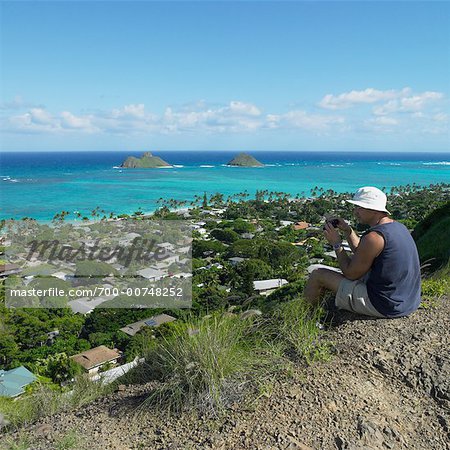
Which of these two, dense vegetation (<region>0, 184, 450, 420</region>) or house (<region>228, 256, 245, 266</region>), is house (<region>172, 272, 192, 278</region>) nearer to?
dense vegetation (<region>0, 184, 450, 420</region>)

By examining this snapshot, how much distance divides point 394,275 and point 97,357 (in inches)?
531

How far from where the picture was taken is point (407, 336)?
3.05 meters

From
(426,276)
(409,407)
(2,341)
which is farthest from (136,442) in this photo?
(2,341)

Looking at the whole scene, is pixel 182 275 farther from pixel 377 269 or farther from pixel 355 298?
pixel 377 269

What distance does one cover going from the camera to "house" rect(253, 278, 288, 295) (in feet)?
78.7

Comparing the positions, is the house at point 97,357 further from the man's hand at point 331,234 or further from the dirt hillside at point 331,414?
the man's hand at point 331,234

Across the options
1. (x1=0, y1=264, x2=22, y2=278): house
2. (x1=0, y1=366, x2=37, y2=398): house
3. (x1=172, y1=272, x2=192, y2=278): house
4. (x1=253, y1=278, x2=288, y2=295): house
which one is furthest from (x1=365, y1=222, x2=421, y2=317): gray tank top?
(x1=0, y1=264, x2=22, y2=278): house

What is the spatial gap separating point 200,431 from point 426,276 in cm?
372

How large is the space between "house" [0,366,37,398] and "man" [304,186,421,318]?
10.2 meters

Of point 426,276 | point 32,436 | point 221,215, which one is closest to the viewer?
point 32,436

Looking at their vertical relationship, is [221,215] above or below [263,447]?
Answer: below

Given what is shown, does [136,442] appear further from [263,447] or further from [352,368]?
[352,368]

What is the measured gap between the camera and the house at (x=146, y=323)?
17370 mm

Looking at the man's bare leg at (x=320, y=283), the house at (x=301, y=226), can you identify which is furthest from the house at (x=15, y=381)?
the house at (x=301, y=226)
